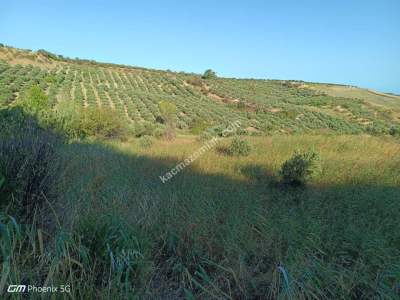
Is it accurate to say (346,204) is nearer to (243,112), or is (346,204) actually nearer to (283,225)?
(283,225)

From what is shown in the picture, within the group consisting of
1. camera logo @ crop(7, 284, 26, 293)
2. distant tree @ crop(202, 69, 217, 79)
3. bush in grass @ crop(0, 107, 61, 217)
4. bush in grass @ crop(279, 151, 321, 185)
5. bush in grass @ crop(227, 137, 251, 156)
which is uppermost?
distant tree @ crop(202, 69, 217, 79)

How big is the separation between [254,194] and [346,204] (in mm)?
1371

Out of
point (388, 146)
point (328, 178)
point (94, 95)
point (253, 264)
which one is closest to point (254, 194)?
point (253, 264)

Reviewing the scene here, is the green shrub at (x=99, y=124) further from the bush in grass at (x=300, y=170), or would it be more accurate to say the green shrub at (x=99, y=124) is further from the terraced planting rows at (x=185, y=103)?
the bush in grass at (x=300, y=170)

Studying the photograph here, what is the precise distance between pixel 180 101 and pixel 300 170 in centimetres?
3674

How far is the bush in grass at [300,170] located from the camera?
18.6 feet

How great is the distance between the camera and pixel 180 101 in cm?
4125

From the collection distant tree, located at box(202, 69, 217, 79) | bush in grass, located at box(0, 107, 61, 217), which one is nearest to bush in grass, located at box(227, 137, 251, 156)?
bush in grass, located at box(0, 107, 61, 217)

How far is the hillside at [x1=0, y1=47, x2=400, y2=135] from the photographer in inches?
1217

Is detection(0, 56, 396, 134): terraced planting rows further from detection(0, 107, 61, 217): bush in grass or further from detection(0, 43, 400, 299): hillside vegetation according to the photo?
detection(0, 107, 61, 217): bush in grass

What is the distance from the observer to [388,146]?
10.0 meters

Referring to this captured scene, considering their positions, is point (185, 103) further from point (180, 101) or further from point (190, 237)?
point (190, 237)

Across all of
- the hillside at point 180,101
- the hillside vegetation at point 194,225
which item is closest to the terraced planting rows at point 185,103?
the hillside at point 180,101

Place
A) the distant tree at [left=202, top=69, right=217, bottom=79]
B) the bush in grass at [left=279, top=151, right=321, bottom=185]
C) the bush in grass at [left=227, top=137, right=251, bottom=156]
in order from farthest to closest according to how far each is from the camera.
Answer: the distant tree at [left=202, top=69, right=217, bottom=79] → the bush in grass at [left=227, top=137, right=251, bottom=156] → the bush in grass at [left=279, top=151, right=321, bottom=185]
